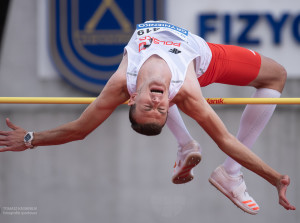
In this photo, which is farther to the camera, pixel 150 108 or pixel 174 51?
pixel 174 51

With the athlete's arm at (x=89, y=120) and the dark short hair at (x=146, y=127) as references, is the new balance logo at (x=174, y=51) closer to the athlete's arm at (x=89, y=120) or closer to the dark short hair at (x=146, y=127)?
the athlete's arm at (x=89, y=120)

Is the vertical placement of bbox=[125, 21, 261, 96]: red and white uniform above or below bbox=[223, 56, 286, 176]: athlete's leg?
above

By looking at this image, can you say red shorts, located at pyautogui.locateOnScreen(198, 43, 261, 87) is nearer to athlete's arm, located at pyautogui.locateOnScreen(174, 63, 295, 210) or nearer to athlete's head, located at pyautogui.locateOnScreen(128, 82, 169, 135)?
athlete's arm, located at pyautogui.locateOnScreen(174, 63, 295, 210)

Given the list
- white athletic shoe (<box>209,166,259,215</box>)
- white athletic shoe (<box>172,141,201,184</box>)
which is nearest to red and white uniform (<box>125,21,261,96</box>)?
white athletic shoe (<box>172,141,201,184</box>)

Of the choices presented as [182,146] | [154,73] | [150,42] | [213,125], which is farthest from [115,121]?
[154,73]

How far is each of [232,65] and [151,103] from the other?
1076 millimetres

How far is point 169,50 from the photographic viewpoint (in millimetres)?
4375

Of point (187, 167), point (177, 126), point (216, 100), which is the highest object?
point (216, 100)

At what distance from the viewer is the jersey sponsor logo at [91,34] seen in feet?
27.2

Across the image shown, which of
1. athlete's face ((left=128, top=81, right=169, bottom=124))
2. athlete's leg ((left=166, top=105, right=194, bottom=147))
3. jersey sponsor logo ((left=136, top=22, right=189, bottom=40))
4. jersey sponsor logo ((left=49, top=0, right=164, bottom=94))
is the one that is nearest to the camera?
athlete's face ((left=128, top=81, right=169, bottom=124))

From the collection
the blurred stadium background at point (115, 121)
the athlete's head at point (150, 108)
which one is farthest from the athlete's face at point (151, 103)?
the blurred stadium background at point (115, 121)

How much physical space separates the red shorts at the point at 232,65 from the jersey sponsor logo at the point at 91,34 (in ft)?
11.7

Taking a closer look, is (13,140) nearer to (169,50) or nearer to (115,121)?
(169,50)

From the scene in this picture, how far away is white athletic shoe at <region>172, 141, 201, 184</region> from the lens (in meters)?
4.85
